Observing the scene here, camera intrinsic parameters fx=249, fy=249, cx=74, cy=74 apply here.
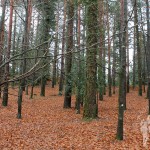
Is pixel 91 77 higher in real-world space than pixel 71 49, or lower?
higher

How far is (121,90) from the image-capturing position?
916cm

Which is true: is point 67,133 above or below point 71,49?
below

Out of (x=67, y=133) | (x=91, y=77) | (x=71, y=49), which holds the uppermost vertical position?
(x=91, y=77)

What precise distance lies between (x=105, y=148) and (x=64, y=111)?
7385mm

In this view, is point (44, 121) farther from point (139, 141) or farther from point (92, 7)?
point (92, 7)

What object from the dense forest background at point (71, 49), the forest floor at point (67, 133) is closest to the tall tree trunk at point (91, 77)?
the dense forest background at point (71, 49)

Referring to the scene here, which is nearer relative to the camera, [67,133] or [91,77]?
[67,133]

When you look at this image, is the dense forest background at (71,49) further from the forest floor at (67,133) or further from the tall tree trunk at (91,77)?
the forest floor at (67,133)

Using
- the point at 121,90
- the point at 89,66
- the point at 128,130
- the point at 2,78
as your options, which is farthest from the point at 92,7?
the point at 2,78

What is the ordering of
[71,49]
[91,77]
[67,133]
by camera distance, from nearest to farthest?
[71,49], [67,133], [91,77]

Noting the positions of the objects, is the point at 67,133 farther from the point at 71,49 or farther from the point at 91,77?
the point at 71,49

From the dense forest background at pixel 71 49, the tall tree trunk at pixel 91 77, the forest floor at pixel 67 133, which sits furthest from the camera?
the tall tree trunk at pixel 91 77

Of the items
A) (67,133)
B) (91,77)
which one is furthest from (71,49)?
(91,77)

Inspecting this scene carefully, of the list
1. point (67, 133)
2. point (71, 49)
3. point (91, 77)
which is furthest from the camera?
point (91, 77)
